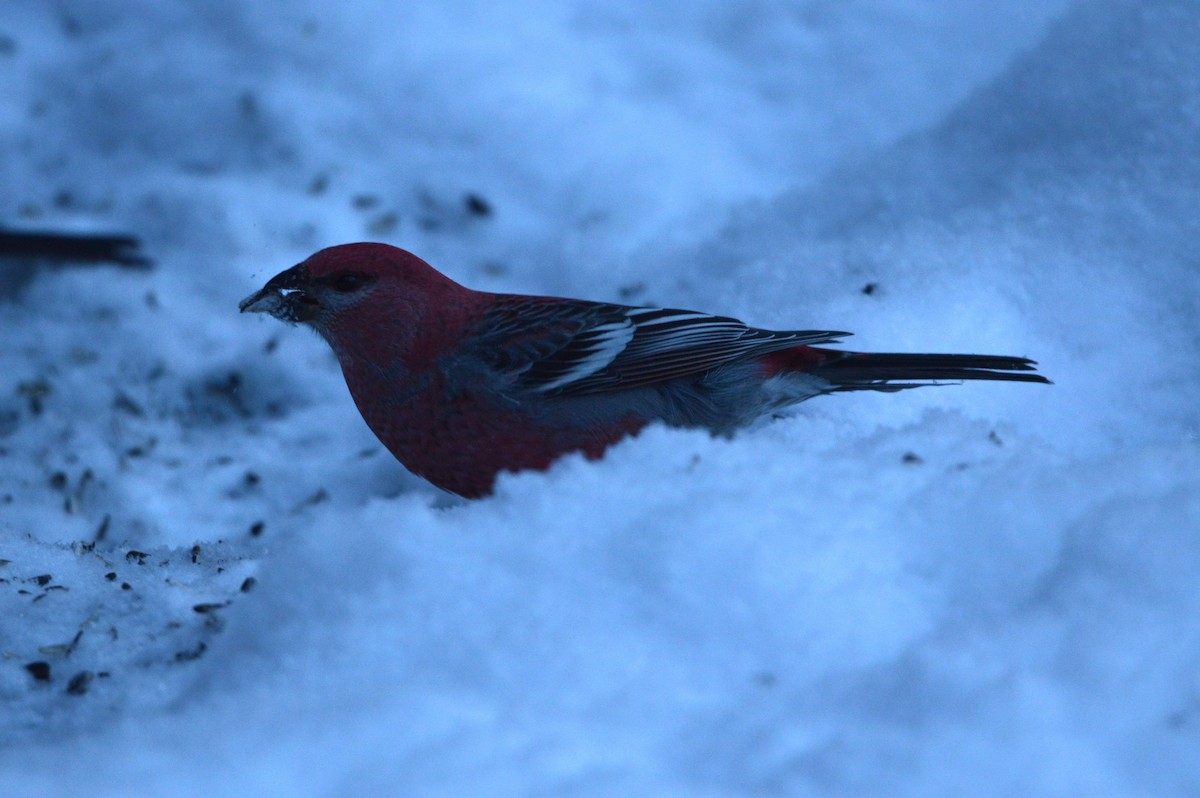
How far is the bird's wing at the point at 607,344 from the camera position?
8.60ft

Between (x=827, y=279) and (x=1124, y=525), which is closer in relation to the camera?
(x=1124, y=525)

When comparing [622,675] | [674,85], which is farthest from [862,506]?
[674,85]

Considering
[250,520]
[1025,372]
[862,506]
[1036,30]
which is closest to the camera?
[862,506]

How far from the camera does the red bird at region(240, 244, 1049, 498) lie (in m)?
2.57

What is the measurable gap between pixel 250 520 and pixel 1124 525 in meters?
2.43

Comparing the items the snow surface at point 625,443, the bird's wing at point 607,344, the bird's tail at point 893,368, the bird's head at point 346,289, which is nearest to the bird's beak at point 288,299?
the bird's head at point 346,289

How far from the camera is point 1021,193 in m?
3.40

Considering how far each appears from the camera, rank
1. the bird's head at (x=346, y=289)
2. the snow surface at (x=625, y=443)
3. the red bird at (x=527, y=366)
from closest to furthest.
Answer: the snow surface at (x=625, y=443) → the red bird at (x=527, y=366) → the bird's head at (x=346, y=289)

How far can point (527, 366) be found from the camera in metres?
2.62

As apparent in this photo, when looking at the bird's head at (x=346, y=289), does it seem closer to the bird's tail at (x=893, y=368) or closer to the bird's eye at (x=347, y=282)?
the bird's eye at (x=347, y=282)

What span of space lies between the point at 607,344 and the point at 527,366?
224 millimetres

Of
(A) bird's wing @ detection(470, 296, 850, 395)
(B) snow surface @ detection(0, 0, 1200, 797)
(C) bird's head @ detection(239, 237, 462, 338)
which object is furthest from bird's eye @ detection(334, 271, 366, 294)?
(B) snow surface @ detection(0, 0, 1200, 797)

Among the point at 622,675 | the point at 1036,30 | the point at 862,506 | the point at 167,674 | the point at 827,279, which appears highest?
the point at 1036,30

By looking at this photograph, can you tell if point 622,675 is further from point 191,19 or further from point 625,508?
point 191,19
